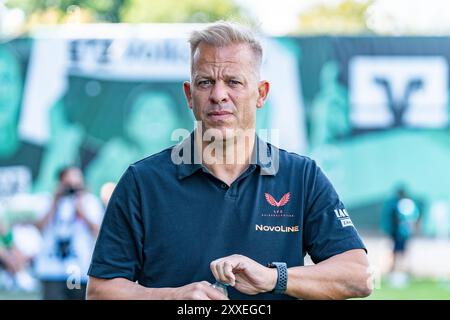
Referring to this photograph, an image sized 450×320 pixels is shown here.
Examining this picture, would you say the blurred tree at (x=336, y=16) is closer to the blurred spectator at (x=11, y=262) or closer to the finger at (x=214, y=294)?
the blurred spectator at (x=11, y=262)

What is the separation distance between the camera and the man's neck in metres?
2.83

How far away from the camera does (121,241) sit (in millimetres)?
2656

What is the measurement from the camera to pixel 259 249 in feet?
8.73

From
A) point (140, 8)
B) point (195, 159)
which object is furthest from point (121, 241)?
point (140, 8)

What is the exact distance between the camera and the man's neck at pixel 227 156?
2832 millimetres

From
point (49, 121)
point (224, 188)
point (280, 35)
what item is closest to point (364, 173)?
point (280, 35)

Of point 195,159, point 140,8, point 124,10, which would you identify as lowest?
point 195,159

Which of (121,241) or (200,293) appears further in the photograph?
(121,241)

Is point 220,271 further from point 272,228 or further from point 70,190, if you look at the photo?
point 70,190

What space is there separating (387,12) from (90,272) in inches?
890

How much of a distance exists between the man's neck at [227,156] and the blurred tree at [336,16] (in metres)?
25.7

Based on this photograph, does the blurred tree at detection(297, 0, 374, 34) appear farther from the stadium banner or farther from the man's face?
the man's face

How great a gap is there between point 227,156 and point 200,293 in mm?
594
